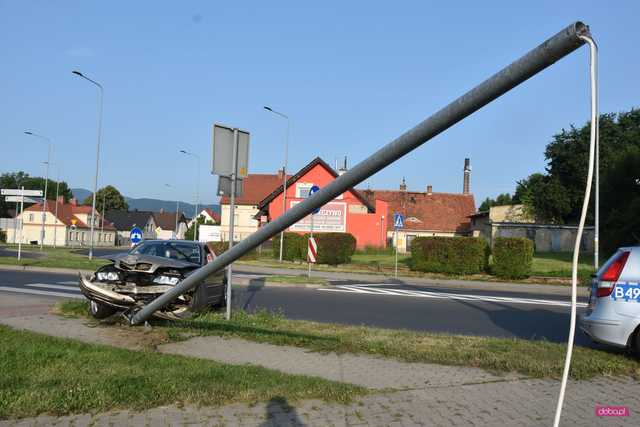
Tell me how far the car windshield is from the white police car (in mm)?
6530

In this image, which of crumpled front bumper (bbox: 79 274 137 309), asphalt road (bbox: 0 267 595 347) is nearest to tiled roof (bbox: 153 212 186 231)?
asphalt road (bbox: 0 267 595 347)

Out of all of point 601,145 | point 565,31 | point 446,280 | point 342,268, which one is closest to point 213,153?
point 565,31

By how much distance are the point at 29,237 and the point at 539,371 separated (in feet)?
324

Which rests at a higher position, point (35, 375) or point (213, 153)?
point (213, 153)

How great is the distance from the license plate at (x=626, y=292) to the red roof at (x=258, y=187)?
2639 inches

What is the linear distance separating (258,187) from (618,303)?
231 ft

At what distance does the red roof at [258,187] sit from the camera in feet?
244

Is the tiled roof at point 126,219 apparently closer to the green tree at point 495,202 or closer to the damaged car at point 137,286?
the green tree at point 495,202

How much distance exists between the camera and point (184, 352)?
23.4ft

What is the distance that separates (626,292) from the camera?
710cm

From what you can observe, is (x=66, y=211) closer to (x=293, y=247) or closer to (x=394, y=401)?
(x=293, y=247)

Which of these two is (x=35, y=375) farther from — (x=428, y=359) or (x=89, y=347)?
(x=428, y=359)

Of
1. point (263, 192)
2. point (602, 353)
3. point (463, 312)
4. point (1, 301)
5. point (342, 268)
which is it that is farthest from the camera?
point (263, 192)

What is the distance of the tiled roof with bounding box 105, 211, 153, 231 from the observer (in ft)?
387
